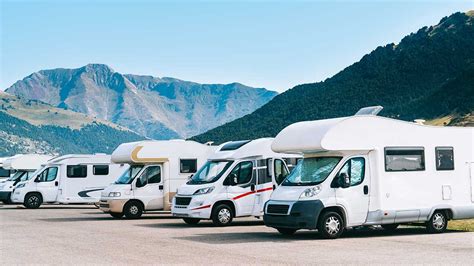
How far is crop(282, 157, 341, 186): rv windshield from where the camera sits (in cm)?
1719

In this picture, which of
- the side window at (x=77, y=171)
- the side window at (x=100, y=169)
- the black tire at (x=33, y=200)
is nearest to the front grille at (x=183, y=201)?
the side window at (x=100, y=169)

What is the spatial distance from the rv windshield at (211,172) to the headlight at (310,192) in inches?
195

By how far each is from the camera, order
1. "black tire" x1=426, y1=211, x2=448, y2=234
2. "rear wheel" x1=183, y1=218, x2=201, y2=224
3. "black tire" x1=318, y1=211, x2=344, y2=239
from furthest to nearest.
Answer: "rear wheel" x1=183, y1=218, x2=201, y2=224, "black tire" x1=426, y1=211, x2=448, y2=234, "black tire" x1=318, y1=211, x2=344, y2=239

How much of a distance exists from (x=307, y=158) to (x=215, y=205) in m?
4.14

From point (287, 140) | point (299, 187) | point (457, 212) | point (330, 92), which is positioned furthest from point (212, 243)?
point (330, 92)

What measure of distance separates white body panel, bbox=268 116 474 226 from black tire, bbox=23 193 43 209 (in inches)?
725

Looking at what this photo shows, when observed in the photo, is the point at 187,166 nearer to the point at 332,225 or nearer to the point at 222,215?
the point at 222,215

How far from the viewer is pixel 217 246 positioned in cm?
1516

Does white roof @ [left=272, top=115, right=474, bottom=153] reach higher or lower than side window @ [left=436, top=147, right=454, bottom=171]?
higher

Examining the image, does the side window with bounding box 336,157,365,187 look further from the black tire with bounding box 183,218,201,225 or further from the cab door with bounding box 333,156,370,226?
the black tire with bounding box 183,218,201,225

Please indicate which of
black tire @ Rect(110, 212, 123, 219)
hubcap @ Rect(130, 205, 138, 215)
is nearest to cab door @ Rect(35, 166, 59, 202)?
black tire @ Rect(110, 212, 123, 219)

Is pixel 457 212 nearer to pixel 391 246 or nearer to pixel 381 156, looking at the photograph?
pixel 381 156

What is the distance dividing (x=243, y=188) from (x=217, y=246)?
6.33m

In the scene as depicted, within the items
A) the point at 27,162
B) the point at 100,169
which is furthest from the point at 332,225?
the point at 27,162
